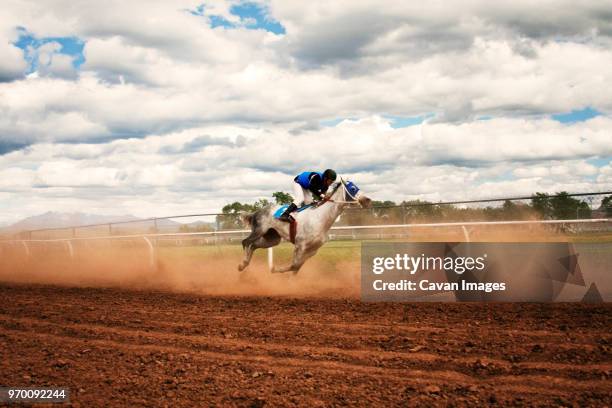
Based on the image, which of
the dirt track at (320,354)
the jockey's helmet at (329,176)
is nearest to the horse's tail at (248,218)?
the jockey's helmet at (329,176)

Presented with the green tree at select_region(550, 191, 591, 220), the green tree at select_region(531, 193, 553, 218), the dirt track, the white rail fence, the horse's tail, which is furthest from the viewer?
the green tree at select_region(531, 193, 553, 218)

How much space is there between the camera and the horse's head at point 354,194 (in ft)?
32.4

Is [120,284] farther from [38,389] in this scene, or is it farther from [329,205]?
[38,389]

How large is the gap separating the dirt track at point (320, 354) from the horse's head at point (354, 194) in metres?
1.86

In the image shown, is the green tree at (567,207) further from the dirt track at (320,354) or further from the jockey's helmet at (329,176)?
the jockey's helmet at (329,176)

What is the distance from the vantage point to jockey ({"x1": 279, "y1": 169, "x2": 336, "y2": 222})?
10.5 m

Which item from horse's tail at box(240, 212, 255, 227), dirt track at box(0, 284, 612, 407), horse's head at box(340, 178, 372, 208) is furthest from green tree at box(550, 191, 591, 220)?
horse's tail at box(240, 212, 255, 227)

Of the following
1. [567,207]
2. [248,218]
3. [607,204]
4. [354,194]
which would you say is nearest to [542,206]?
[567,207]

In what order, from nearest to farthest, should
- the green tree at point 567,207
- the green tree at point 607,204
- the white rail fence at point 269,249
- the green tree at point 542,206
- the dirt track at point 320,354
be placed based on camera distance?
the dirt track at point 320,354, the white rail fence at point 269,249, the green tree at point 607,204, the green tree at point 567,207, the green tree at point 542,206

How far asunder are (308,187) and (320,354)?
530cm
